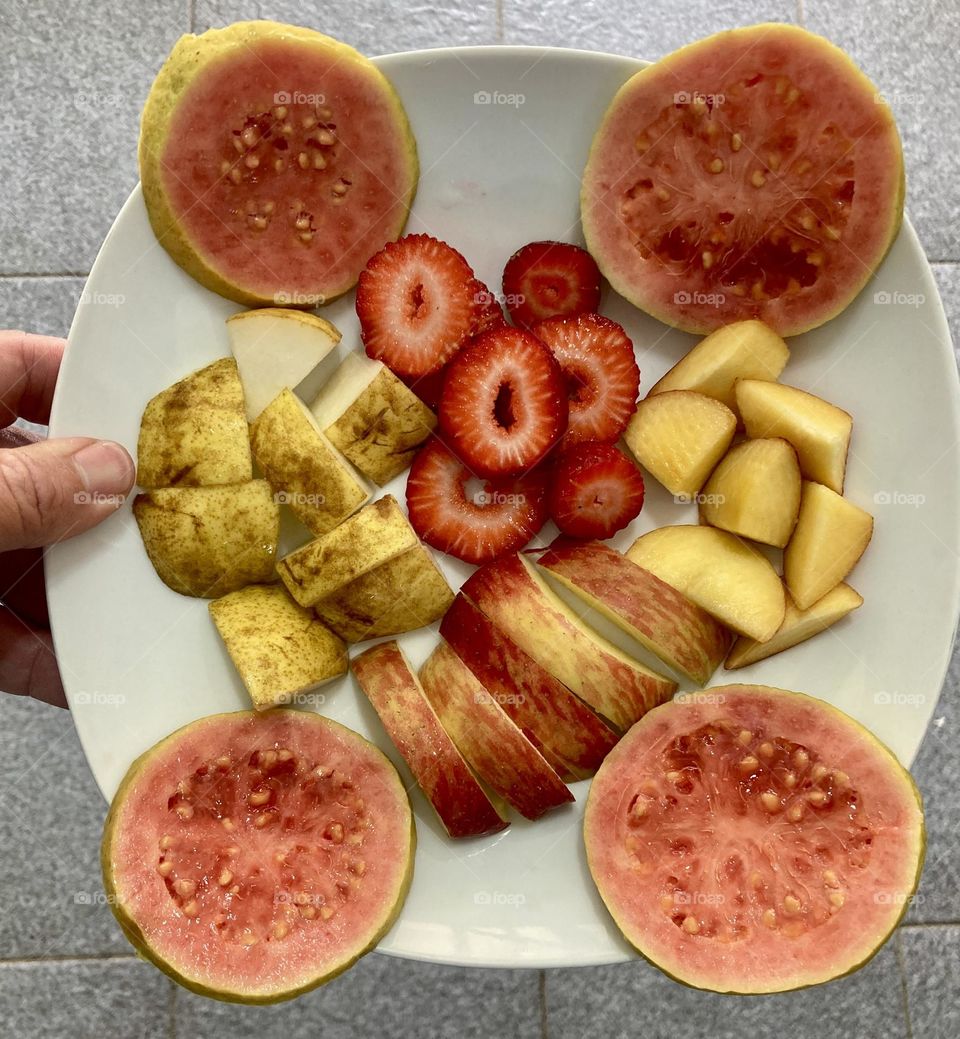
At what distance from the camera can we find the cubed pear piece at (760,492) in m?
1.58

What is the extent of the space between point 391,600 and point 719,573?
0.56 m

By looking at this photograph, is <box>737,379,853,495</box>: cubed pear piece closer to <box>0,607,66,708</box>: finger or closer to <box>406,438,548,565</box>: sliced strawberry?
<box>406,438,548,565</box>: sliced strawberry

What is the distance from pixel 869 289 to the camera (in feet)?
5.35

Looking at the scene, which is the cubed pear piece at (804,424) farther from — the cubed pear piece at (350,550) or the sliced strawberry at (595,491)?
the cubed pear piece at (350,550)

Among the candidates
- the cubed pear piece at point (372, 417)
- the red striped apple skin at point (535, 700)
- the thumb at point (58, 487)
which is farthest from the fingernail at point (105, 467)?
the red striped apple skin at point (535, 700)

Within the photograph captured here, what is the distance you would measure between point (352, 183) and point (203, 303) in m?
0.33

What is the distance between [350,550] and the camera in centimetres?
157

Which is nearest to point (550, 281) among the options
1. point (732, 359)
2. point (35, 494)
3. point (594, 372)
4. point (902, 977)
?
point (594, 372)

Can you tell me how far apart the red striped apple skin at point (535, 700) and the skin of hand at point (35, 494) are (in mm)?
643

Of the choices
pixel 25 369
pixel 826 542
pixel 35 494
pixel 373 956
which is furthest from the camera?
pixel 373 956

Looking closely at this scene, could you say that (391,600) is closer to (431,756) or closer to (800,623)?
(431,756)

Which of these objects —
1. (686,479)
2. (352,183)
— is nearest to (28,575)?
(352,183)

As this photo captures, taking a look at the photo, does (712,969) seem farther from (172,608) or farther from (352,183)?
(352,183)

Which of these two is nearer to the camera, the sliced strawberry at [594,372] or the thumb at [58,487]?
the thumb at [58,487]
